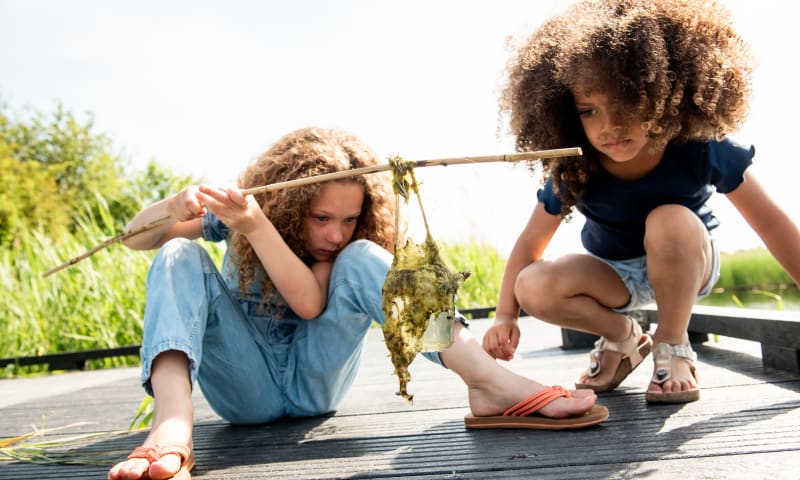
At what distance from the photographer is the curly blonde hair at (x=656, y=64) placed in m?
1.92

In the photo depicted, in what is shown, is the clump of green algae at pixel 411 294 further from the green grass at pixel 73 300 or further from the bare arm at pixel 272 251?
the green grass at pixel 73 300

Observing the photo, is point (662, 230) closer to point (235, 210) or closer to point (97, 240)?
point (235, 210)

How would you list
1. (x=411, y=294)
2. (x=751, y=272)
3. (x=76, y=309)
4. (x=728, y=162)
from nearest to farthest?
(x=411, y=294)
(x=728, y=162)
(x=76, y=309)
(x=751, y=272)

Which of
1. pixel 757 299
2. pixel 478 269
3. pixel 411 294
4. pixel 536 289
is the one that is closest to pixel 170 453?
pixel 411 294

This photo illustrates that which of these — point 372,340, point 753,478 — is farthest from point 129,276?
point 753,478

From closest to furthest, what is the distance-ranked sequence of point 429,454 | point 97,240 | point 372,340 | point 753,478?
point 753,478
point 429,454
point 372,340
point 97,240

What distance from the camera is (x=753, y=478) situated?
3.75 ft

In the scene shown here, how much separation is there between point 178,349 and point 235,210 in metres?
0.35

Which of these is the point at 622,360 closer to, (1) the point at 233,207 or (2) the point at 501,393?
(2) the point at 501,393

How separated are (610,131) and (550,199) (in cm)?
36

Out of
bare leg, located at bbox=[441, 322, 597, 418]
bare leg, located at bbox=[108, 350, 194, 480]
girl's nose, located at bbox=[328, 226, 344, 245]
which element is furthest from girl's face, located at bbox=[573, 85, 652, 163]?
bare leg, located at bbox=[108, 350, 194, 480]

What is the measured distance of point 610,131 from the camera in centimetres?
194

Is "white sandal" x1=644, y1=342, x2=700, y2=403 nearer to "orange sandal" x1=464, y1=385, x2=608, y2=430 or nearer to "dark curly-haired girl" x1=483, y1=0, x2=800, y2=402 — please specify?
"dark curly-haired girl" x1=483, y1=0, x2=800, y2=402

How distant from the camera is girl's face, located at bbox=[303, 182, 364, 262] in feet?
6.50
